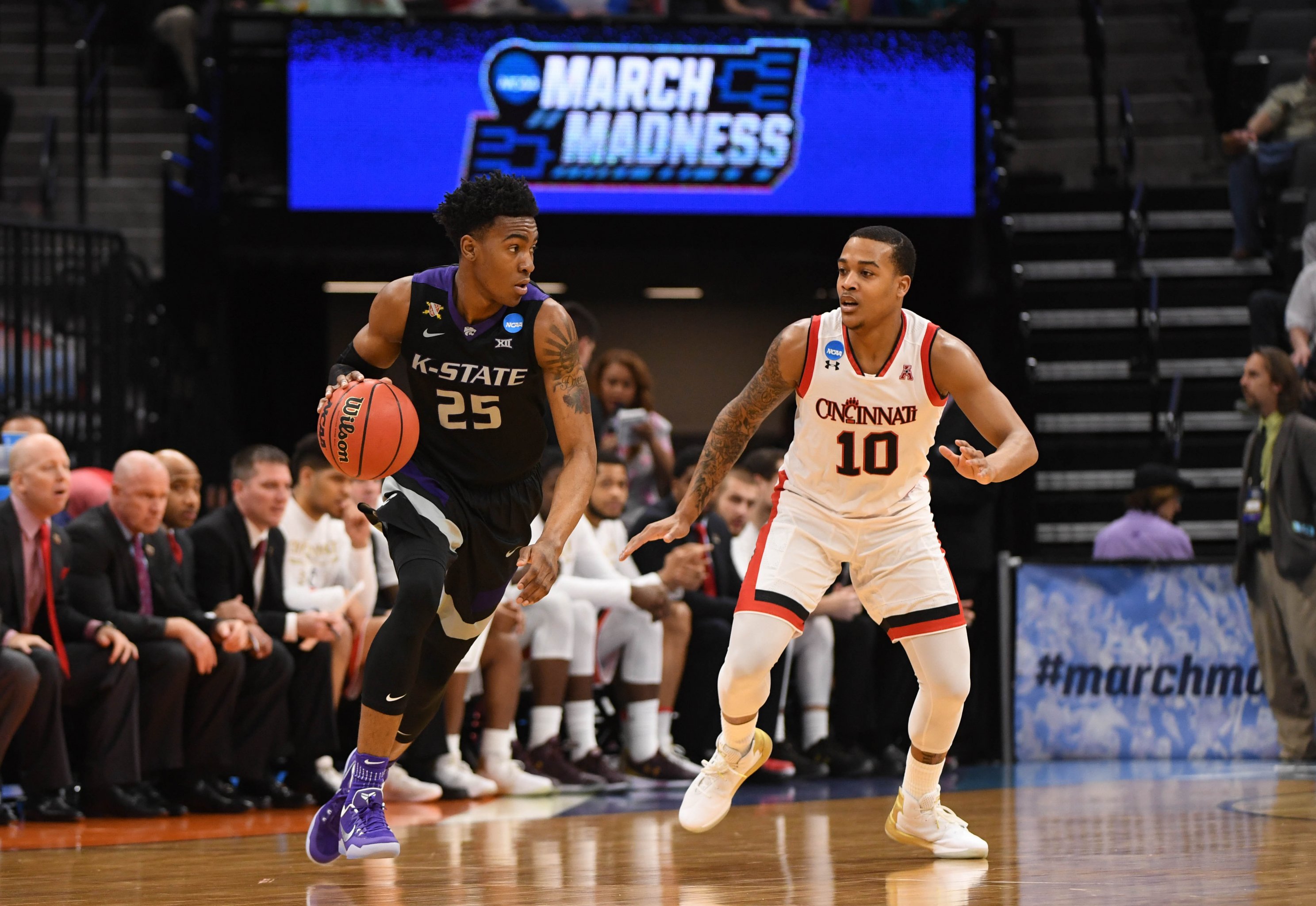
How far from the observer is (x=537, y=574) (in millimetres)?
4414

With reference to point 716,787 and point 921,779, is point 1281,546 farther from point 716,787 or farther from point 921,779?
point 716,787

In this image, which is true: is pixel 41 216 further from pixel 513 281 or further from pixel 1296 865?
pixel 1296 865

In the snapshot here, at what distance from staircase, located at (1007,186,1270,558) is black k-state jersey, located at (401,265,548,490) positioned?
21.8 ft

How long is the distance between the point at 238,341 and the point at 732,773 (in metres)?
9.48

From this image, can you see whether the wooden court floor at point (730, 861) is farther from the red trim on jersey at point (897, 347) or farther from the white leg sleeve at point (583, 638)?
the red trim on jersey at point (897, 347)

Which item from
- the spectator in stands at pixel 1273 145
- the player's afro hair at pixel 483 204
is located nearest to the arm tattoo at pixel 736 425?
the player's afro hair at pixel 483 204

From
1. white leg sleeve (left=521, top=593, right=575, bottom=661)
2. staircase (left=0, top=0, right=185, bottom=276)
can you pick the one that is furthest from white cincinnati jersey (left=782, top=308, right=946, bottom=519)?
staircase (left=0, top=0, right=185, bottom=276)

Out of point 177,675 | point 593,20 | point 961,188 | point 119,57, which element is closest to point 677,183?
point 593,20

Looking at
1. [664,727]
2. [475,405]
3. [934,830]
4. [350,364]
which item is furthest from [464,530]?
[664,727]

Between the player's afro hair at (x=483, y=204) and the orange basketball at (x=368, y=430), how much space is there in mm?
520

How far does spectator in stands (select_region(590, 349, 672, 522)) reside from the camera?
356 inches

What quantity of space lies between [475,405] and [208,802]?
316cm

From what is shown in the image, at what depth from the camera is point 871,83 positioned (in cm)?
1243

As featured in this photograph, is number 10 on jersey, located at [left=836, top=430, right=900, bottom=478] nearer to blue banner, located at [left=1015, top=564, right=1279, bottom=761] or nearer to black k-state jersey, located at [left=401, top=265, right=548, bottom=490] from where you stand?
black k-state jersey, located at [left=401, top=265, right=548, bottom=490]
